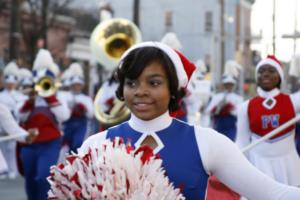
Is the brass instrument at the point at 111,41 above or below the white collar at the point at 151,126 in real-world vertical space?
below

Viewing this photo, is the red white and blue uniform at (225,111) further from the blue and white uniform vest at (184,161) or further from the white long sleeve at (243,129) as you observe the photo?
the blue and white uniform vest at (184,161)

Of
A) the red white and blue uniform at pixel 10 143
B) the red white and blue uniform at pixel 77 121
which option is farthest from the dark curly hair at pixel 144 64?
the red white and blue uniform at pixel 10 143

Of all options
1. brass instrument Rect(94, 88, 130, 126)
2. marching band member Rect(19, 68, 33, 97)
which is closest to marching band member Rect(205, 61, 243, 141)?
marching band member Rect(19, 68, 33, 97)

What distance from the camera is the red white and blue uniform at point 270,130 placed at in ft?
23.3

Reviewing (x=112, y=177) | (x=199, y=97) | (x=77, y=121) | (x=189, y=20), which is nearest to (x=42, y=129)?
(x=77, y=121)

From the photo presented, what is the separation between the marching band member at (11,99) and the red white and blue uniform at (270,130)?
7316 mm

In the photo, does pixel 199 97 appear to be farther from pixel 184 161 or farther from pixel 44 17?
pixel 44 17

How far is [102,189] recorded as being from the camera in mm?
2412

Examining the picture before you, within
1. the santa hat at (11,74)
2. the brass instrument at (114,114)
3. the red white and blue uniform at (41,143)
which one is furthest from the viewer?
the santa hat at (11,74)

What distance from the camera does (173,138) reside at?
2.98 meters

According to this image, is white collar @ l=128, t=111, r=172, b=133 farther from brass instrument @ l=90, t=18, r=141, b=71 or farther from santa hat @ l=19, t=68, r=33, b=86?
santa hat @ l=19, t=68, r=33, b=86

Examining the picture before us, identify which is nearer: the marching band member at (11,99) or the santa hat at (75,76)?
the marching band member at (11,99)

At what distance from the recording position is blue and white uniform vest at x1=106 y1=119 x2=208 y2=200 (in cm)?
290

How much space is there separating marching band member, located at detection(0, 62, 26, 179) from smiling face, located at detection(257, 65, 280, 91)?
7309 millimetres
